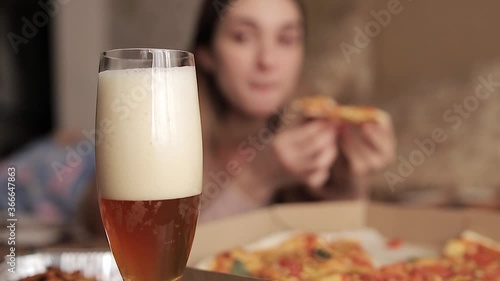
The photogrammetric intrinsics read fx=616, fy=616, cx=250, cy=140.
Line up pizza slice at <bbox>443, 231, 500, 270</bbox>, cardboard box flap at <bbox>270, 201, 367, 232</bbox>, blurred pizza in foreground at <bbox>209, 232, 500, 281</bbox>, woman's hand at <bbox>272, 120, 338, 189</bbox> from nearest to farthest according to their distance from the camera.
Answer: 1. blurred pizza in foreground at <bbox>209, 232, 500, 281</bbox>
2. pizza slice at <bbox>443, 231, 500, 270</bbox>
3. cardboard box flap at <bbox>270, 201, 367, 232</bbox>
4. woman's hand at <bbox>272, 120, 338, 189</bbox>

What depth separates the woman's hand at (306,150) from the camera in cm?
174

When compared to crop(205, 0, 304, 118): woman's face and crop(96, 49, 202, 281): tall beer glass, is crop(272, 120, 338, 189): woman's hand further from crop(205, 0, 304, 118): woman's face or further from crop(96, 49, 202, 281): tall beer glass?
crop(96, 49, 202, 281): tall beer glass

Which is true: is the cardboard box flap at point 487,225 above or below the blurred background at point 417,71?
below

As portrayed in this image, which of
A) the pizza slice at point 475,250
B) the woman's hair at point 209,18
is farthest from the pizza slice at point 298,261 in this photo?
the woman's hair at point 209,18

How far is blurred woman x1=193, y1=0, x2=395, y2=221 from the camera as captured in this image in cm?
170

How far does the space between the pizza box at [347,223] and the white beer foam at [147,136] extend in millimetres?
498

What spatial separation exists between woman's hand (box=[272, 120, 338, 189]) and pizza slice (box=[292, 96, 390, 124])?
0.09 feet

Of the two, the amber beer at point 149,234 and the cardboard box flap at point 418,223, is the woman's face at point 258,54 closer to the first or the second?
the cardboard box flap at point 418,223

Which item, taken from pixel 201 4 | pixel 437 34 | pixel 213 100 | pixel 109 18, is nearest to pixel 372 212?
pixel 213 100

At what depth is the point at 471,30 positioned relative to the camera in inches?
73.2

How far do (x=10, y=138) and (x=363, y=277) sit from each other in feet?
8.66

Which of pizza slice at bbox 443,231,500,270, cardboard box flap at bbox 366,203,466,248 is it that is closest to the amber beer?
pizza slice at bbox 443,231,500,270

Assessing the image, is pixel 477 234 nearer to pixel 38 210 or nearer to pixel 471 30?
pixel 471 30

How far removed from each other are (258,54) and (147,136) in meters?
1.06
